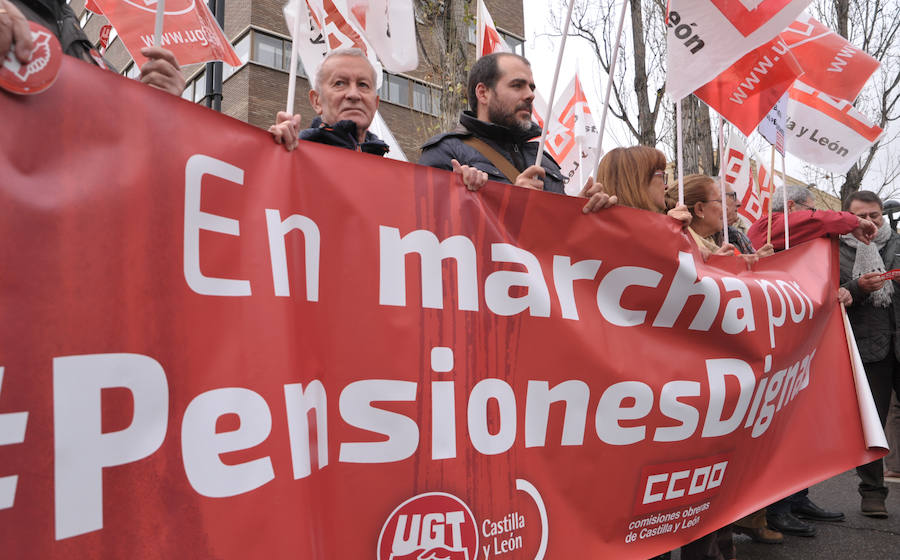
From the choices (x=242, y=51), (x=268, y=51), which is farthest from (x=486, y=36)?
(x=242, y=51)

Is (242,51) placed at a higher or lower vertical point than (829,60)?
higher

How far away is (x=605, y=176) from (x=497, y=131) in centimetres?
49

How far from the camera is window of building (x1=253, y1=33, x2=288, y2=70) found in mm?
16880

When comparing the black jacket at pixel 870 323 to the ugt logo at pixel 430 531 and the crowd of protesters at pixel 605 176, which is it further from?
the ugt logo at pixel 430 531

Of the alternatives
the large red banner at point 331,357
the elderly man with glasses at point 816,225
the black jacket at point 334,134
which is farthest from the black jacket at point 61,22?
the elderly man with glasses at point 816,225

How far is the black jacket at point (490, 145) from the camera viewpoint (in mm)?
2498

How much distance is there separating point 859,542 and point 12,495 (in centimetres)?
377

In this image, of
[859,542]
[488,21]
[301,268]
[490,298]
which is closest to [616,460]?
[490,298]

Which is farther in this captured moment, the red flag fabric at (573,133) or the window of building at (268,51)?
the window of building at (268,51)

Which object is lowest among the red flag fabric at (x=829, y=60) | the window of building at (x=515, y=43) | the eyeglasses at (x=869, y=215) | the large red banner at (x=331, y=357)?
the large red banner at (x=331, y=357)

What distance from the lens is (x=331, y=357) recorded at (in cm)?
155

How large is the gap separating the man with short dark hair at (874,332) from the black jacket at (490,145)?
6.94 feet

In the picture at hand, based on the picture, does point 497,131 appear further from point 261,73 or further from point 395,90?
point 395,90

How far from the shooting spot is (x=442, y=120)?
302 inches
